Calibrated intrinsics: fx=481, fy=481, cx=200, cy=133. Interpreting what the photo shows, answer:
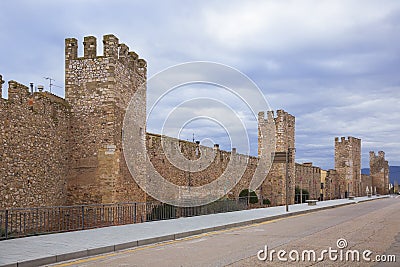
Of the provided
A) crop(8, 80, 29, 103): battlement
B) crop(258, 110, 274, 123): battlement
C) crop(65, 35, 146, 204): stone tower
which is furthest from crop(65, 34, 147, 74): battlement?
crop(258, 110, 274, 123): battlement

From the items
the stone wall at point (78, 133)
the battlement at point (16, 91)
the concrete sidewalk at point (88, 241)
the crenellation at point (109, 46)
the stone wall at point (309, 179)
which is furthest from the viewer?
the stone wall at point (309, 179)

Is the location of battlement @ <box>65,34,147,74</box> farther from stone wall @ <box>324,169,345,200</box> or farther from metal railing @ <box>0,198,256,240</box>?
stone wall @ <box>324,169,345,200</box>

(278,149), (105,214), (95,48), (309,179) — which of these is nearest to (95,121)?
(95,48)

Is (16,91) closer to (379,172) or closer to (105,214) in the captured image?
(105,214)

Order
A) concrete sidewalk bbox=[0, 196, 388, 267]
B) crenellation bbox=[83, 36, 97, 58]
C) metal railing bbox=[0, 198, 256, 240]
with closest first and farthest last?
concrete sidewalk bbox=[0, 196, 388, 267], metal railing bbox=[0, 198, 256, 240], crenellation bbox=[83, 36, 97, 58]

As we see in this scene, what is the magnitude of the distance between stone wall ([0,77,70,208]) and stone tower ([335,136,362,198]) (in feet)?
152

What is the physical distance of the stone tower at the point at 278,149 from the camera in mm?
36000

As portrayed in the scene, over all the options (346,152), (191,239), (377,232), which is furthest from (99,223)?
(346,152)

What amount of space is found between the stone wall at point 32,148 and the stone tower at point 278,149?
65.0ft

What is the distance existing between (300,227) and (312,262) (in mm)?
7807

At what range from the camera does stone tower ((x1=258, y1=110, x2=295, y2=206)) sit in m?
36.0

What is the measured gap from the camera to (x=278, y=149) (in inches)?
1417

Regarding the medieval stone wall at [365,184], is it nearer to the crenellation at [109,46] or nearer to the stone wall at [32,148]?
the crenellation at [109,46]

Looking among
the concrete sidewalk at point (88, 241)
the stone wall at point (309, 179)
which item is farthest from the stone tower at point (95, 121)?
the stone wall at point (309, 179)
